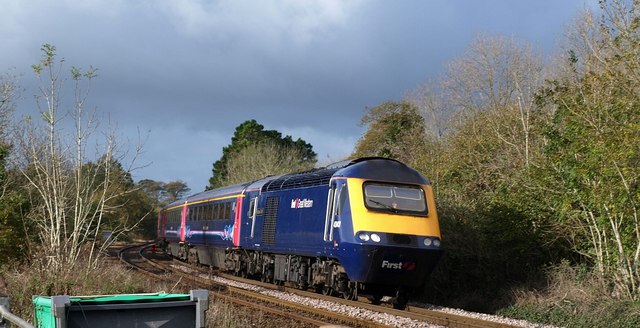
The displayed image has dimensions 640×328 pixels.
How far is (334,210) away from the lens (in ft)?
50.4

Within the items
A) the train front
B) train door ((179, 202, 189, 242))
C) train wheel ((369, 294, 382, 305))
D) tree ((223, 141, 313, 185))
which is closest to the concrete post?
the train front

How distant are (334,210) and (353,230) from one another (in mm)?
1022

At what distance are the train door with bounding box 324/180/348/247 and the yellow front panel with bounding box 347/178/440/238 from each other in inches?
12.0

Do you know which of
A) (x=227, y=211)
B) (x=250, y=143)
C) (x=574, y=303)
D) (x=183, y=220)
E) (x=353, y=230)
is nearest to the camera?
(x=353, y=230)

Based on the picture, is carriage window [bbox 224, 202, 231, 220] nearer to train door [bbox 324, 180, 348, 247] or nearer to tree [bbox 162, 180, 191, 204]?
train door [bbox 324, 180, 348, 247]

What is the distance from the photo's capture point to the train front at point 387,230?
14.4 metres

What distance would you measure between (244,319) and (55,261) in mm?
3965

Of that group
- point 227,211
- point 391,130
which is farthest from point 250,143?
point 227,211

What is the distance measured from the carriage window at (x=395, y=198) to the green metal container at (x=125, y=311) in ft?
28.0

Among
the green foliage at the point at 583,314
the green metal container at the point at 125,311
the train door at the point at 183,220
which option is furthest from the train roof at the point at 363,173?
the train door at the point at 183,220

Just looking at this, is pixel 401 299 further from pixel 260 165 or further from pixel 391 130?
pixel 260 165

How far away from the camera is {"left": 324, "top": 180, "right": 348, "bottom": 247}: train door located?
15047mm

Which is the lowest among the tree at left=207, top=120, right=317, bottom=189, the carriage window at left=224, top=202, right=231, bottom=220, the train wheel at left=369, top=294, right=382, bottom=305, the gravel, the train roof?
the gravel

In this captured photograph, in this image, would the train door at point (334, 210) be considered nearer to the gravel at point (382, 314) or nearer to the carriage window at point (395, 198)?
the carriage window at point (395, 198)
